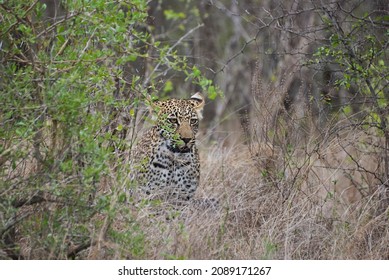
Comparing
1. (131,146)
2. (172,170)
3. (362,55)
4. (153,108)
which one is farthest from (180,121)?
(362,55)

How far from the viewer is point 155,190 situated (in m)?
8.09

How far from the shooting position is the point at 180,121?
26.8 feet

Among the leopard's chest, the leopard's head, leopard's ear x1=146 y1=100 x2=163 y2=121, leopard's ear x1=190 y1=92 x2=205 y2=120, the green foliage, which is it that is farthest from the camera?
leopard's ear x1=190 y1=92 x2=205 y2=120

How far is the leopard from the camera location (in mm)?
8148

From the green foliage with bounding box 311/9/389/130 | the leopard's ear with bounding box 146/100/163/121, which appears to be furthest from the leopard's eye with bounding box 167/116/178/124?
the green foliage with bounding box 311/9/389/130

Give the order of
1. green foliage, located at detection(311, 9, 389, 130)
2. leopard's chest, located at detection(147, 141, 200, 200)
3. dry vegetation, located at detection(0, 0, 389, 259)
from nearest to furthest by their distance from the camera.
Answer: dry vegetation, located at detection(0, 0, 389, 259)
green foliage, located at detection(311, 9, 389, 130)
leopard's chest, located at detection(147, 141, 200, 200)

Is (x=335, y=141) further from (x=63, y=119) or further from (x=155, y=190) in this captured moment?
(x=63, y=119)

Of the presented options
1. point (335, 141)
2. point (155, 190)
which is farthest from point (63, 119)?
point (335, 141)

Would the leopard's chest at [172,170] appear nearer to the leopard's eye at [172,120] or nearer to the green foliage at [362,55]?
the leopard's eye at [172,120]

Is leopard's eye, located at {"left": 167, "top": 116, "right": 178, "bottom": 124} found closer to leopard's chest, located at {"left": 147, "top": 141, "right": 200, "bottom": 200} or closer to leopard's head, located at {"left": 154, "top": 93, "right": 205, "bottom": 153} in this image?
leopard's head, located at {"left": 154, "top": 93, "right": 205, "bottom": 153}

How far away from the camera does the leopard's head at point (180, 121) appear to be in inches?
319

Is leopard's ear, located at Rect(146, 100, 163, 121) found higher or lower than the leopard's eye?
lower

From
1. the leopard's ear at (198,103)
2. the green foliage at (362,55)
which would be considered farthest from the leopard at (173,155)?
the green foliage at (362,55)

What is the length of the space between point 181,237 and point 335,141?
6.97 ft
